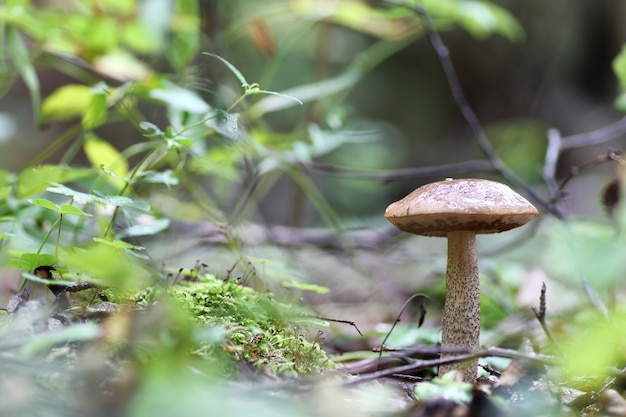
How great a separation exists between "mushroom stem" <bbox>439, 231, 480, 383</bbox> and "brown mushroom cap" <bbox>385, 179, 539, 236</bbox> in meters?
0.11

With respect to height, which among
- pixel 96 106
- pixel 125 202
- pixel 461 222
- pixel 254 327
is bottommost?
pixel 254 327

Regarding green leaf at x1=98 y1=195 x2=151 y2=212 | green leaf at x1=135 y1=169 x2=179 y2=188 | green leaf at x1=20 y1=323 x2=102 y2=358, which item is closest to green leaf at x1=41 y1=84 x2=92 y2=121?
green leaf at x1=135 y1=169 x2=179 y2=188

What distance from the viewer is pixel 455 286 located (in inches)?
57.6

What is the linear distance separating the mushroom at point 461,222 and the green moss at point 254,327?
34 cm

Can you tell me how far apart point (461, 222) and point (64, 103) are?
67.7 inches

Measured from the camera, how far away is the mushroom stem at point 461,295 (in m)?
1.42

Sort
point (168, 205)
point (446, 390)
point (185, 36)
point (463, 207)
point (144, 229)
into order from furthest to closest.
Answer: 1. point (168, 205)
2. point (185, 36)
3. point (144, 229)
4. point (463, 207)
5. point (446, 390)

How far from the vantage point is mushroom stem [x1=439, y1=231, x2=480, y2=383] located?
142 cm

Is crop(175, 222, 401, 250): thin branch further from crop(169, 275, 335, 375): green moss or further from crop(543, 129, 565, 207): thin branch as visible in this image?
crop(169, 275, 335, 375): green moss

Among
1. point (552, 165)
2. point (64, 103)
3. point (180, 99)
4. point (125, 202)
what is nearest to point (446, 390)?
point (125, 202)

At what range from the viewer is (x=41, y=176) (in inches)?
64.9

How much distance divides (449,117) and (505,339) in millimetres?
5545

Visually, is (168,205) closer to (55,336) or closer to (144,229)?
(144,229)

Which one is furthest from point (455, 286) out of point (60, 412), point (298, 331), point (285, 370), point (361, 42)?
point (361, 42)
